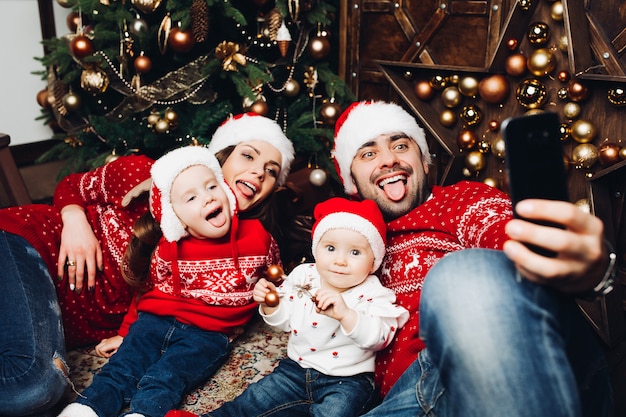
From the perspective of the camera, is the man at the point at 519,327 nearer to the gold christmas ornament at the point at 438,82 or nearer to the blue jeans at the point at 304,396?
the blue jeans at the point at 304,396

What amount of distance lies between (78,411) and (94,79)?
1.57m

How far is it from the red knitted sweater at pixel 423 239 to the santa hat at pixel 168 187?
53 cm

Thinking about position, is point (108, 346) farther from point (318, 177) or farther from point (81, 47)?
point (81, 47)

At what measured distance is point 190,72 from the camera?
2502 millimetres

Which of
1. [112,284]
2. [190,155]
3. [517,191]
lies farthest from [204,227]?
[517,191]

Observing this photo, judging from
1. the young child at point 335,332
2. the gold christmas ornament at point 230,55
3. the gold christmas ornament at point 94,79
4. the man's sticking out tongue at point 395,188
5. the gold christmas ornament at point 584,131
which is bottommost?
the young child at point 335,332

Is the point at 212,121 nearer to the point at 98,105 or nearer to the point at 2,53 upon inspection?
the point at 98,105

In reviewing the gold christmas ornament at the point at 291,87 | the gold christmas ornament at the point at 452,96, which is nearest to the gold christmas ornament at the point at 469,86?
the gold christmas ornament at the point at 452,96

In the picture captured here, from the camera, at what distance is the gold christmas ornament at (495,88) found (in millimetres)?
2273

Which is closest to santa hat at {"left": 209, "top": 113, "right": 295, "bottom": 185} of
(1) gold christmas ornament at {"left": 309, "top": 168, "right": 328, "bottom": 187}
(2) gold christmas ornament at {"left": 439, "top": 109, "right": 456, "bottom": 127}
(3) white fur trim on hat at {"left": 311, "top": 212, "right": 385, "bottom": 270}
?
(1) gold christmas ornament at {"left": 309, "top": 168, "right": 328, "bottom": 187}

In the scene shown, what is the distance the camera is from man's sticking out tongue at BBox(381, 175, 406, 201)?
174cm

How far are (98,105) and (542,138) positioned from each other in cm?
254

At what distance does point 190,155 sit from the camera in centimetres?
177

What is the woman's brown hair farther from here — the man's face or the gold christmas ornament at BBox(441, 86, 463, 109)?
the gold christmas ornament at BBox(441, 86, 463, 109)
